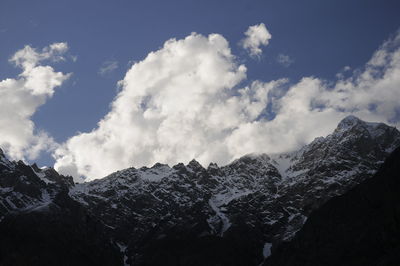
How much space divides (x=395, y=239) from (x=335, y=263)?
102 feet

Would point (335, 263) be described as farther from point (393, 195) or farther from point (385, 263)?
point (385, 263)

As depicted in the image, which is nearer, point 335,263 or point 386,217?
point 386,217

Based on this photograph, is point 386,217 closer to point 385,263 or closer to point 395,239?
point 395,239

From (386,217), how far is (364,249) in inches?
541

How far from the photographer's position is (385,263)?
142125 mm

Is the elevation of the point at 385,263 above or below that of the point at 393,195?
below

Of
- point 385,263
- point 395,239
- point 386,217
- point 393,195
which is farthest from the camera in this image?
point 393,195

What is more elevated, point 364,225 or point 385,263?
point 364,225

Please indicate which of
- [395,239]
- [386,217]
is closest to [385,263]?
[395,239]

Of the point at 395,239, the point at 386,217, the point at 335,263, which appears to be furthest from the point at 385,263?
the point at 335,263

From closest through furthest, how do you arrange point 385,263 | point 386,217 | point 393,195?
1. point 385,263
2. point 386,217
3. point 393,195

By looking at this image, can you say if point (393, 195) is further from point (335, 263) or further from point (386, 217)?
point (335, 263)

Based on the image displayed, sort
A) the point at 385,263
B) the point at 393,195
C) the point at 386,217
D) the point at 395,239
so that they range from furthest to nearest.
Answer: the point at 393,195 → the point at 386,217 → the point at 395,239 → the point at 385,263

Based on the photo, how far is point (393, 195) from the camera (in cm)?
18975
